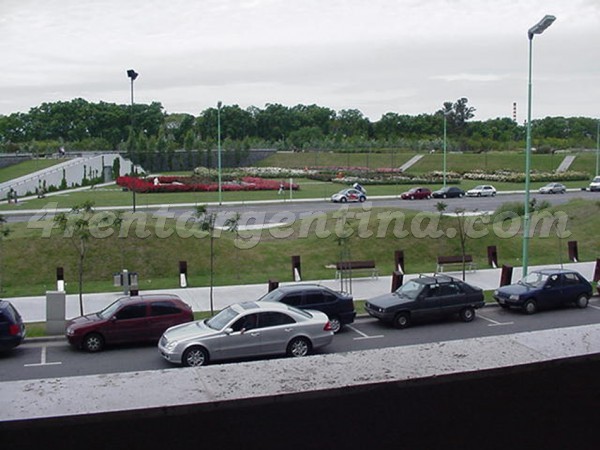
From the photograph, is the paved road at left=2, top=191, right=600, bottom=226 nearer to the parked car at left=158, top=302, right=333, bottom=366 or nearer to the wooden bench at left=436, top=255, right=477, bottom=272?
the wooden bench at left=436, top=255, right=477, bottom=272

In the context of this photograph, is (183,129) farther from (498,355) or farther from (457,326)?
(498,355)

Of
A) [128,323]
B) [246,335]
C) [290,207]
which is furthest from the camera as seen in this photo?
[290,207]

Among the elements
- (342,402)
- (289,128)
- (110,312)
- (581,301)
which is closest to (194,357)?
(110,312)

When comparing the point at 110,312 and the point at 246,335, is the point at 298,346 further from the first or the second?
the point at 110,312

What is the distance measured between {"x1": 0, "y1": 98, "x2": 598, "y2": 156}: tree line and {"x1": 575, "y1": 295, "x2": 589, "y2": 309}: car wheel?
7694cm

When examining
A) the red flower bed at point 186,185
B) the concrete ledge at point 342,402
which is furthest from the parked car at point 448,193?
the concrete ledge at point 342,402

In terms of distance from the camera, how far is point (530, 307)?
19.9 meters

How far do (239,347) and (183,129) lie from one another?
11396cm

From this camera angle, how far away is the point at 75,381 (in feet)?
9.28

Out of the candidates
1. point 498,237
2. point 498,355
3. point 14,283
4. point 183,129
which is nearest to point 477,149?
point 183,129

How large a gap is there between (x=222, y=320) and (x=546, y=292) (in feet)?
33.7

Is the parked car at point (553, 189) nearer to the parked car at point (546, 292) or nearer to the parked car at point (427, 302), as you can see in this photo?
the parked car at point (546, 292)

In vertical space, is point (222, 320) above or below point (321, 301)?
above

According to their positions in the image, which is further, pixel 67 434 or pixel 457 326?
pixel 457 326
